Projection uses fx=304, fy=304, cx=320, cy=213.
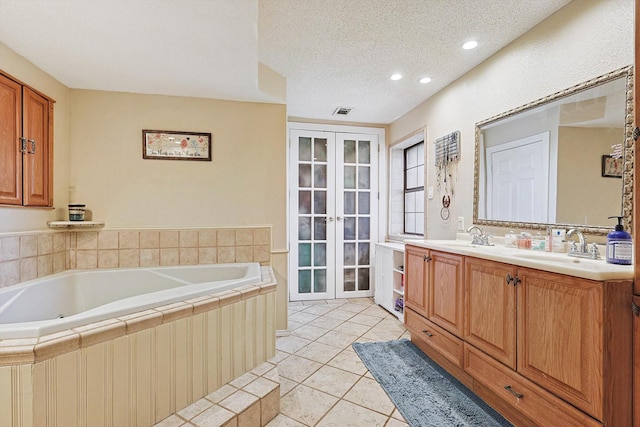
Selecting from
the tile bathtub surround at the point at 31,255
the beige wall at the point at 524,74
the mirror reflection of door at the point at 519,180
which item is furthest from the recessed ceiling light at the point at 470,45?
the tile bathtub surround at the point at 31,255

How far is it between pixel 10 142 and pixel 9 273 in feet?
2.76

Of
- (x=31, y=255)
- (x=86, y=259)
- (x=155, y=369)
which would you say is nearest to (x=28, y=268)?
(x=31, y=255)

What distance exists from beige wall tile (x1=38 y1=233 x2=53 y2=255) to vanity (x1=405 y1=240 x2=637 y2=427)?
2858 millimetres

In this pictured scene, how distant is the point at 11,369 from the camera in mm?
1077

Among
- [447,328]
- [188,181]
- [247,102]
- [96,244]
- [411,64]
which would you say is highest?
[411,64]

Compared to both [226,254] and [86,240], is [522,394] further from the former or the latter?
[86,240]

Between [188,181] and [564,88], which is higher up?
[564,88]

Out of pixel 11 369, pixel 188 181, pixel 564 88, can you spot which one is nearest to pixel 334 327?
pixel 188 181

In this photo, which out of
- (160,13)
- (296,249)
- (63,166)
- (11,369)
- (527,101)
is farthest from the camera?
(296,249)

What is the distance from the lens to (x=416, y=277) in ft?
7.95

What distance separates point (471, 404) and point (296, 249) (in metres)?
2.52

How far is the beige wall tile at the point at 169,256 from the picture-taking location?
8.81ft

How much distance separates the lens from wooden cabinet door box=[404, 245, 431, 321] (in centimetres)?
230

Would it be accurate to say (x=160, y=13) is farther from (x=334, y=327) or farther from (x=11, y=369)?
(x=334, y=327)
